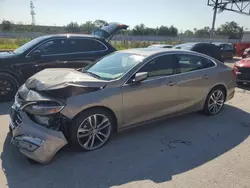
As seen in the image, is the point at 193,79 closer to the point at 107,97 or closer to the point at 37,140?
the point at 107,97

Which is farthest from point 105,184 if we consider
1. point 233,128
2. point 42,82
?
point 233,128

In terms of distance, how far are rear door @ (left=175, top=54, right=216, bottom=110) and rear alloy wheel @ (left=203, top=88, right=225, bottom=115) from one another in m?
0.22

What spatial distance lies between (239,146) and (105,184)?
2328 mm

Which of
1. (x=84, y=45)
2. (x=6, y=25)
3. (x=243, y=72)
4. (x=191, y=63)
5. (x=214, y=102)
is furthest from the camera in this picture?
(x=6, y=25)

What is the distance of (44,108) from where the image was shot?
3156 mm

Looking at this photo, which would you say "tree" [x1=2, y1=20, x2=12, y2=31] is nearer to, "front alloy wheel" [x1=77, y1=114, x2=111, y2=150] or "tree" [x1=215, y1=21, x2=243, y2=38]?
"front alloy wheel" [x1=77, y1=114, x2=111, y2=150]

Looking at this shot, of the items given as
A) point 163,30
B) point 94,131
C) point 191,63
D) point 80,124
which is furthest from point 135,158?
point 163,30

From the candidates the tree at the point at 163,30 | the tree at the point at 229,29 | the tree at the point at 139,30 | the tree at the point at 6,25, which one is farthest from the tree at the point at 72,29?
the tree at the point at 229,29

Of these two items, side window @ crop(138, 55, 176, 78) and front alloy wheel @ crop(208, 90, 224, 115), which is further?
front alloy wheel @ crop(208, 90, 224, 115)

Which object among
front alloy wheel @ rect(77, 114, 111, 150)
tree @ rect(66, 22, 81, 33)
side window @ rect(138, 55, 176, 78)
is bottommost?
front alloy wheel @ rect(77, 114, 111, 150)

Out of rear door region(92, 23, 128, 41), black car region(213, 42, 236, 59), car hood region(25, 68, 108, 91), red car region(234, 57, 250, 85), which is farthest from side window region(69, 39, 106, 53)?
black car region(213, 42, 236, 59)

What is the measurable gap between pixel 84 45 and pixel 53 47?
90 cm

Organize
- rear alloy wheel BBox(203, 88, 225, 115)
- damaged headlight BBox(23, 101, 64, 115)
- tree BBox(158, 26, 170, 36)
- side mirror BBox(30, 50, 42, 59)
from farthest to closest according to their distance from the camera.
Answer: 1. tree BBox(158, 26, 170, 36)
2. side mirror BBox(30, 50, 42, 59)
3. rear alloy wheel BBox(203, 88, 225, 115)
4. damaged headlight BBox(23, 101, 64, 115)

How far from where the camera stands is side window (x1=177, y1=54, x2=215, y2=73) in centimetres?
455
